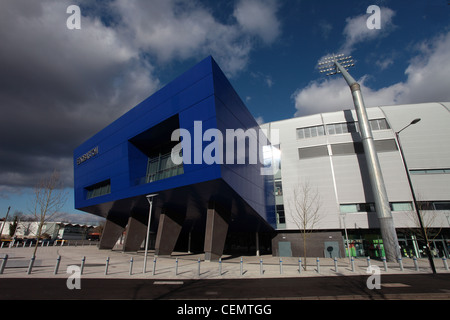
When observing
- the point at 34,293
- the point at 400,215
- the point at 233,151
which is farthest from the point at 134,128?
the point at 400,215

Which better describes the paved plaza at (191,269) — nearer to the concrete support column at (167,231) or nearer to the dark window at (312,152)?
the concrete support column at (167,231)

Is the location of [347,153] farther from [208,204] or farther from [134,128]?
[134,128]

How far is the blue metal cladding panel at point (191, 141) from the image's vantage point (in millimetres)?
18219

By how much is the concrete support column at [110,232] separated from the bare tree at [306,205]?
30.8 meters

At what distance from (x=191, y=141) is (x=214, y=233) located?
9.84 m

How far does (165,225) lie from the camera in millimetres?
26141

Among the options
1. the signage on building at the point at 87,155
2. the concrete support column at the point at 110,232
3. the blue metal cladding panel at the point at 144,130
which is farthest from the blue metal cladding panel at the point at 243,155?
the concrete support column at the point at 110,232

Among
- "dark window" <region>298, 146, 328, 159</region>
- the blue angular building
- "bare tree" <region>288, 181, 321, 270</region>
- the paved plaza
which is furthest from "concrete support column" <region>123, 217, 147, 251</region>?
"dark window" <region>298, 146, 328, 159</region>

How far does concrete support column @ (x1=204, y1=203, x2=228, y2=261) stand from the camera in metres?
21.0

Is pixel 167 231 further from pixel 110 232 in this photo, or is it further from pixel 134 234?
pixel 110 232

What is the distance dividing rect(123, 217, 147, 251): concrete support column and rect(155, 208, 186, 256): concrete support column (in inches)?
319

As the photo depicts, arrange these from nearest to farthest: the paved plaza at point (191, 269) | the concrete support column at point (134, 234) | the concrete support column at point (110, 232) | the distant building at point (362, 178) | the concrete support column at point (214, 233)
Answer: the paved plaza at point (191, 269) → the concrete support column at point (214, 233) → the distant building at point (362, 178) → the concrete support column at point (134, 234) → the concrete support column at point (110, 232)

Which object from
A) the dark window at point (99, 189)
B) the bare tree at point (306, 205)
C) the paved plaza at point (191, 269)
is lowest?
the paved plaza at point (191, 269)

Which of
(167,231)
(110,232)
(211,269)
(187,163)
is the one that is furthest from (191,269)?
(110,232)
